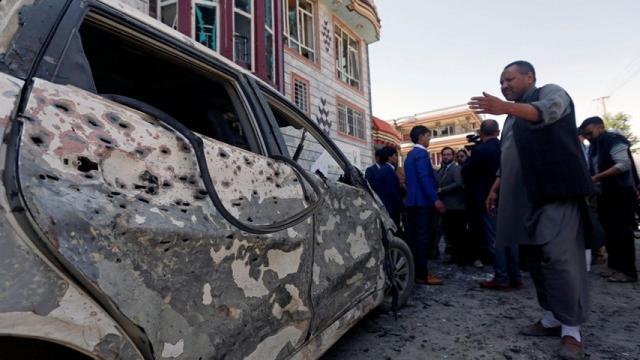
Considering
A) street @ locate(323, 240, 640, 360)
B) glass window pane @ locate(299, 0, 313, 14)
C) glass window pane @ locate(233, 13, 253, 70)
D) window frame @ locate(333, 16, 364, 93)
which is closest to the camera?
street @ locate(323, 240, 640, 360)

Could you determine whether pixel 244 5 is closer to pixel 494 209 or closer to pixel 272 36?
pixel 272 36

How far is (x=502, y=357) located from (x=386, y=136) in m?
17.2

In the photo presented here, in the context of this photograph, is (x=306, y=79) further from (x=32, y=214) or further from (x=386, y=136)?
(x=32, y=214)

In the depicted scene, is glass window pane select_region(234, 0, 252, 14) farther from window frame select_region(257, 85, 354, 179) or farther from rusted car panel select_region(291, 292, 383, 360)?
rusted car panel select_region(291, 292, 383, 360)

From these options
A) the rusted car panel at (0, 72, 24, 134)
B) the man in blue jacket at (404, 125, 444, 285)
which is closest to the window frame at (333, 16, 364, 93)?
the man in blue jacket at (404, 125, 444, 285)

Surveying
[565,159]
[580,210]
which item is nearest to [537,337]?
[580,210]

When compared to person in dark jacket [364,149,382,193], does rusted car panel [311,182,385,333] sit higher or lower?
lower

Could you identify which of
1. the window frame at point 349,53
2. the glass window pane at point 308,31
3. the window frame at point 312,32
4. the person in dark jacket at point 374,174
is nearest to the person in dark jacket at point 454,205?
the person in dark jacket at point 374,174

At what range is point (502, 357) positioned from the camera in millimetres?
2197

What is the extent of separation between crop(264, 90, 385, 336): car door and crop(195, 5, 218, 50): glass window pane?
607cm

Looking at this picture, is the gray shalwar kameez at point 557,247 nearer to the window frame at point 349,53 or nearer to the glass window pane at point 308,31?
the glass window pane at point 308,31

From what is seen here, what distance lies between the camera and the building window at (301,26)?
1180cm

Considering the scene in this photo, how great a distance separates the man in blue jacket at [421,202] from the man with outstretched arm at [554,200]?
144 centimetres

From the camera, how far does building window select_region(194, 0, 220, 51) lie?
7.67m
